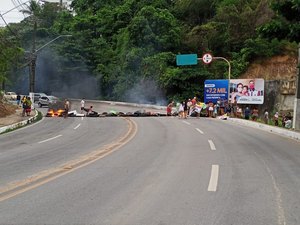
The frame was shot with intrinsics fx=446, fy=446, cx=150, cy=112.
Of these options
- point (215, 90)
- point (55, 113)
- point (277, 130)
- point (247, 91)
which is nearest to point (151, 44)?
point (215, 90)

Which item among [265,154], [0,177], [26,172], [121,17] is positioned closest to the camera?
[0,177]

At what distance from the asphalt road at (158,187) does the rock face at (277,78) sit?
30298 millimetres

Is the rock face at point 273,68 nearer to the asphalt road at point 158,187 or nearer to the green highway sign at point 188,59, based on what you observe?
the green highway sign at point 188,59

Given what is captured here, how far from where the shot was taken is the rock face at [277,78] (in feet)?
145

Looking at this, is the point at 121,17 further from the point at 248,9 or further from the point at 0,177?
the point at 0,177

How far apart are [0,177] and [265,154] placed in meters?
7.98

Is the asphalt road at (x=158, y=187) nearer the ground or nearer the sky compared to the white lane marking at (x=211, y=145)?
nearer the ground

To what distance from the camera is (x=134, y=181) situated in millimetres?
9055

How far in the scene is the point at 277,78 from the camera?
50.8m

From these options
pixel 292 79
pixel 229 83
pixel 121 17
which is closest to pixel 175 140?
pixel 229 83

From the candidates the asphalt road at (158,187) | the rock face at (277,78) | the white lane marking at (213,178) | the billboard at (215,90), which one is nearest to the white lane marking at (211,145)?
the asphalt road at (158,187)

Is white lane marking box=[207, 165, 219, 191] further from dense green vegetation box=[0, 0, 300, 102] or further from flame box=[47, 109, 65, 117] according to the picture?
dense green vegetation box=[0, 0, 300, 102]

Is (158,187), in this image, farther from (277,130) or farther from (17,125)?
(17,125)

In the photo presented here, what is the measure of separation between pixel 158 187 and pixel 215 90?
36.3 metres
